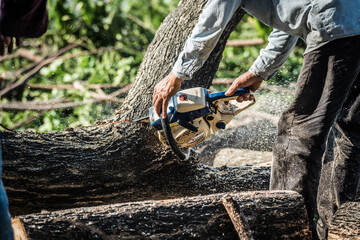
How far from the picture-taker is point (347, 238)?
7.14ft

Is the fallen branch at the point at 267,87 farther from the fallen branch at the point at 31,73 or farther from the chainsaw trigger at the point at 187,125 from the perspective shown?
the chainsaw trigger at the point at 187,125

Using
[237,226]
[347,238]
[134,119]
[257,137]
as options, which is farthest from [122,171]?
[257,137]

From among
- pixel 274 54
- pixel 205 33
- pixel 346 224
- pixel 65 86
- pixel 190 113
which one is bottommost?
pixel 346 224

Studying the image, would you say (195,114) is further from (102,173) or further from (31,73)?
(31,73)

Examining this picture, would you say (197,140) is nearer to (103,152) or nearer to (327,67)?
(103,152)

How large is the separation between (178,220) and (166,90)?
2.40 ft

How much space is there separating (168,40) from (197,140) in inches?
38.4

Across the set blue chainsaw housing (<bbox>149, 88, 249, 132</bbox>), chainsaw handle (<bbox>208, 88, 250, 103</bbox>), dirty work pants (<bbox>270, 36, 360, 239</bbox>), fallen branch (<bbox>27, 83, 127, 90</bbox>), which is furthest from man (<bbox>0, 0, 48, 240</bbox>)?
fallen branch (<bbox>27, 83, 127, 90</bbox>)

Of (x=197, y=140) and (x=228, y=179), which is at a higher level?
(x=197, y=140)

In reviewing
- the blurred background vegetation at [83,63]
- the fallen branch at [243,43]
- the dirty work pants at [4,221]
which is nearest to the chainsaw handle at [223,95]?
the dirty work pants at [4,221]

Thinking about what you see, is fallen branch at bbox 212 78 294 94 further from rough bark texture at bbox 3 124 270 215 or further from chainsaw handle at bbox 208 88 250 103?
chainsaw handle at bbox 208 88 250 103

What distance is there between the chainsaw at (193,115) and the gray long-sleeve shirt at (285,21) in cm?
28

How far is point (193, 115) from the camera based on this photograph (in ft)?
8.02

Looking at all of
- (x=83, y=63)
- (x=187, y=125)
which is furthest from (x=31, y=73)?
(x=187, y=125)
